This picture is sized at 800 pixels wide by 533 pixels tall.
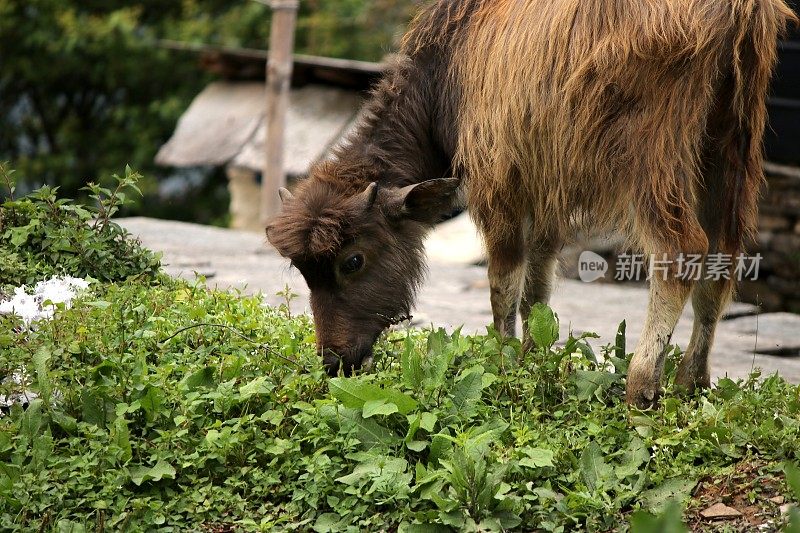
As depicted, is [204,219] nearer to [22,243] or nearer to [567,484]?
[22,243]

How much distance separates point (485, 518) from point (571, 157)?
174 centimetres

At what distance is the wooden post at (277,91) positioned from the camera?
10422 mm

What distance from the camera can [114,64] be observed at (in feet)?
57.6

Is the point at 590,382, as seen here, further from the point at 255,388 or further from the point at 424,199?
the point at 255,388

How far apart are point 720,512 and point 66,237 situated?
3889mm

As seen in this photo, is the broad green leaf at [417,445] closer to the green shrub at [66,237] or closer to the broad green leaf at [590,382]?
the broad green leaf at [590,382]

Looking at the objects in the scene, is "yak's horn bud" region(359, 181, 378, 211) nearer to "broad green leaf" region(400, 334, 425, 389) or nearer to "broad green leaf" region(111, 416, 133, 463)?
"broad green leaf" region(400, 334, 425, 389)

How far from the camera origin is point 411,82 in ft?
19.0

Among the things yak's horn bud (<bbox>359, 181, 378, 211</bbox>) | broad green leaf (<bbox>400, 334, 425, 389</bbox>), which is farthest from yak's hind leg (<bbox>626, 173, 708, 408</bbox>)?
yak's horn bud (<bbox>359, 181, 378, 211</bbox>)

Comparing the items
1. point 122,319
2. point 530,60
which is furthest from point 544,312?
point 122,319

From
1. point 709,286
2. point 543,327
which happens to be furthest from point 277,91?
point 709,286

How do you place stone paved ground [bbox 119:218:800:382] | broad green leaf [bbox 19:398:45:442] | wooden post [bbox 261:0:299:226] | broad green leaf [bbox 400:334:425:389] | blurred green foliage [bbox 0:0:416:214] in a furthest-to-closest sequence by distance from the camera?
blurred green foliage [bbox 0:0:416:214] < wooden post [bbox 261:0:299:226] < stone paved ground [bbox 119:218:800:382] < broad green leaf [bbox 400:334:425:389] < broad green leaf [bbox 19:398:45:442]

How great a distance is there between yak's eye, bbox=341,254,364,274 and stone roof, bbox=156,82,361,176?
6163 mm

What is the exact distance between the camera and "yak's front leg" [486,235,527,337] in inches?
215
